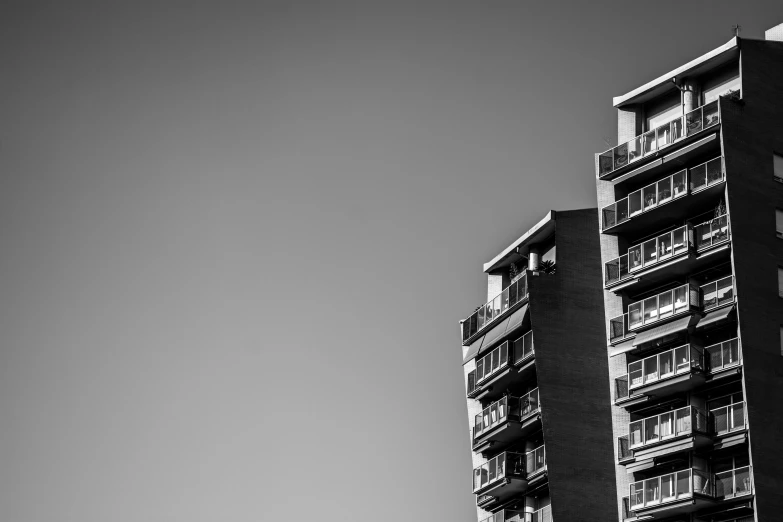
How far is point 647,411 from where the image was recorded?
7294 centimetres

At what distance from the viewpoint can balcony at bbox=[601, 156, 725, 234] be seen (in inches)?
2825

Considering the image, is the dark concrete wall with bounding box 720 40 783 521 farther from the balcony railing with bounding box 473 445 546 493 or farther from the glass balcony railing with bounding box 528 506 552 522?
the glass balcony railing with bounding box 528 506 552 522

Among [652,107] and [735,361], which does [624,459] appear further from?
[652,107]

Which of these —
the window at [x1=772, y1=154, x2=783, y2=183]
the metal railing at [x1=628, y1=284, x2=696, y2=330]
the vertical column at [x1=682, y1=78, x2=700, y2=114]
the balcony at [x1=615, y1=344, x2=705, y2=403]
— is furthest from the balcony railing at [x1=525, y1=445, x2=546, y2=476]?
the vertical column at [x1=682, y1=78, x2=700, y2=114]

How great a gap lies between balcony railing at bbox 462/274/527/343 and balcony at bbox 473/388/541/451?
17.5 ft

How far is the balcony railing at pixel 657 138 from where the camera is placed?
72562 mm

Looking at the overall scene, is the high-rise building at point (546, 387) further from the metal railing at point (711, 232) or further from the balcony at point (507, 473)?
the metal railing at point (711, 232)

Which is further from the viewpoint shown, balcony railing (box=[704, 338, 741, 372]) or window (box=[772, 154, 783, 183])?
window (box=[772, 154, 783, 183])

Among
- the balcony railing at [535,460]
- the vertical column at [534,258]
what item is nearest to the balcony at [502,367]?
the balcony railing at [535,460]

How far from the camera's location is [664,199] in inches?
2899

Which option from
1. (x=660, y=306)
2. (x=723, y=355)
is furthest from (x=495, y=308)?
(x=723, y=355)

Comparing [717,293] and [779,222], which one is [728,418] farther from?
[779,222]

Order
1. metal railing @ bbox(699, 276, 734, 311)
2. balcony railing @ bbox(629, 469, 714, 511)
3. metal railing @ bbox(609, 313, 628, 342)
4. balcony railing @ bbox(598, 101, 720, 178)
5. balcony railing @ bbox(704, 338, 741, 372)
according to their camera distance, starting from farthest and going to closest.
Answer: metal railing @ bbox(609, 313, 628, 342) → balcony railing @ bbox(598, 101, 720, 178) → metal railing @ bbox(699, 276, 734, 311) → balcony railing @ bbox(704, 338, 741, 372) → balcony railing @ bbox(629, 469, 714, 511)

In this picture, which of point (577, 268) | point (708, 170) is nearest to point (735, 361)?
point (708, 170)
